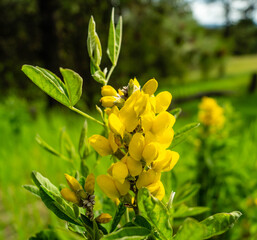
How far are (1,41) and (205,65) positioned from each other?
22.1ft

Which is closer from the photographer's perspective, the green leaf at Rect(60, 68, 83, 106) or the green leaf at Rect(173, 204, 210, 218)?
the green leaf at Rect(60, 68, 83, 106)

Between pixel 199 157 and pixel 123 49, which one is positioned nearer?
pixel 199 157

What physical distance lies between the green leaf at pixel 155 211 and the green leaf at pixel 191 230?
0.07 ft

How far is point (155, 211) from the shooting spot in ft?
0.85

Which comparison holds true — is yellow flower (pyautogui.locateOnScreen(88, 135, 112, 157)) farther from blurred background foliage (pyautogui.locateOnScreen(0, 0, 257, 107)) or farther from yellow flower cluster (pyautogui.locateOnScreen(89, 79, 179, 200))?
blurred background foliage (pyautogui.locateOnScreen(0, 0, 257, 107))

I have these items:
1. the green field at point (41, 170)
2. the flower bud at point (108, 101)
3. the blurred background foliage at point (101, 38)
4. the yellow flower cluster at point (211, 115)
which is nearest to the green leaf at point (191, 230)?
the flower bud at point (108, 101)

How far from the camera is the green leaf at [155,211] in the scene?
0.83 ft

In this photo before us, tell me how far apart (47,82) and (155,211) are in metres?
0.16

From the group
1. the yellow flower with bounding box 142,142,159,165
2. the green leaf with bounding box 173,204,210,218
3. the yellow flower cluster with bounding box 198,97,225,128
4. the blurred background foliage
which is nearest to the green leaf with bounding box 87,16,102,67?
the yellow flower with bounding box 142,142,159,165

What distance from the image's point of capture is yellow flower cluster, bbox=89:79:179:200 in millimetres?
281

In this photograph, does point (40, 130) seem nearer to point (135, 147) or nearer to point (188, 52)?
point (135, 147)

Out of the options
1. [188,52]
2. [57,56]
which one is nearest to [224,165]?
[57,56]

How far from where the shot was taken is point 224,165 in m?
1.15

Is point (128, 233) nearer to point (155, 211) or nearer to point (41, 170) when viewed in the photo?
point (155, 211)
